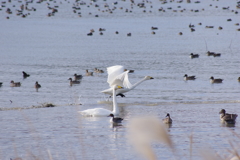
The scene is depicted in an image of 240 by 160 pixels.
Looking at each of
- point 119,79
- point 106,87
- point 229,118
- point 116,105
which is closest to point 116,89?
point 119,79

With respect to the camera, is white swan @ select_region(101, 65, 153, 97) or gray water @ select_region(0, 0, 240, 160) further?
white swan @ select_region(101, 65, 153, 97)

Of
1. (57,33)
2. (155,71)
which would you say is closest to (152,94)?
(155,71)

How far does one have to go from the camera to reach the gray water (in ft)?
32.4

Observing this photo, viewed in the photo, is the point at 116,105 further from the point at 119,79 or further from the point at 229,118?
the point at 229,118

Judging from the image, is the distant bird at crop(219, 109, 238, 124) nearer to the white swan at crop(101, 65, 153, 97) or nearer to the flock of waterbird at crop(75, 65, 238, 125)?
the flock of waterbird at crop(75, 65, 238, 125)

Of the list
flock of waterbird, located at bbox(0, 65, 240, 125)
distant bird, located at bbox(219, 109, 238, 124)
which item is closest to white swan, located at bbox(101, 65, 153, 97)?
flock of waterbird, located at bbox(0, 65, 240, 125)

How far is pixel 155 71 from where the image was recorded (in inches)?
942

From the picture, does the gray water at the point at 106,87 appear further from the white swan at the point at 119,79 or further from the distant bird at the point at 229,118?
the white swan at the point at 119,79

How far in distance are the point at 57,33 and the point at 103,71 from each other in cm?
2031

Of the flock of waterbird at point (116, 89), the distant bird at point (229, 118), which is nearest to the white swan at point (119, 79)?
the flock of waterbird at point (116, 89)

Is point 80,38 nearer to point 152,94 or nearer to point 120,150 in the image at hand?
point 152,94

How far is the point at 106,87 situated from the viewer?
19.7 metres

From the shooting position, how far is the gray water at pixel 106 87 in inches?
389

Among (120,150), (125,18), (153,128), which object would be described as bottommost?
(120,150)
